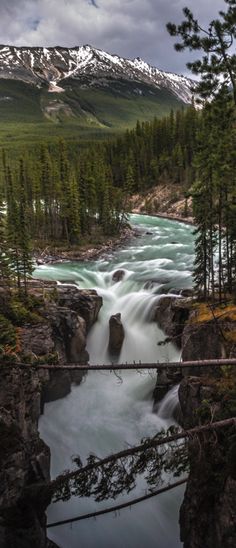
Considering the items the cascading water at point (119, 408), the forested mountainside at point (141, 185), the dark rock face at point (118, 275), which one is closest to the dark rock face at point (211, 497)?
the cascading water at point (119, 408)

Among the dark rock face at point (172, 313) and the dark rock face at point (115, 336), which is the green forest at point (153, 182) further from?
the dark rock face at point (115, 336)

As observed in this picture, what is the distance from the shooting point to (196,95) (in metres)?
12.3

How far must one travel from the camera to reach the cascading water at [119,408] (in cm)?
1584

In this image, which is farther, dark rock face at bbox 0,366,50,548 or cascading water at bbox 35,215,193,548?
cascading water at bbox 35,215,193,548

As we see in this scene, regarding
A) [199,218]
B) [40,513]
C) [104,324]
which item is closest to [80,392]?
[104,324]

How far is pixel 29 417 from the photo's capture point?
17734mm

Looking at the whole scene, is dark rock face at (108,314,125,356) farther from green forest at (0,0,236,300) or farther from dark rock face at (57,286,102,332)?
green forest at (0,0,236,300)

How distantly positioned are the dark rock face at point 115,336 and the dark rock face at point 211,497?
16.6 metres

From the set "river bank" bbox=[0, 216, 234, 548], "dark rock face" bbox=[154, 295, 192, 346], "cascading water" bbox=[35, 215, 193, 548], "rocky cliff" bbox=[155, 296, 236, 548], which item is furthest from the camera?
"dark rock face" bbox=[154, 295, 192, 346]

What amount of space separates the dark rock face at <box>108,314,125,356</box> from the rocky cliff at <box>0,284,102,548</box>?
7.99ft

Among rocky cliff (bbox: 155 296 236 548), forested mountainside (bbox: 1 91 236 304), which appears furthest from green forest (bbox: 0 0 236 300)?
rocky cliff (bbox: 155 296 236 548)

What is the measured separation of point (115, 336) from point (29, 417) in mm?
13152

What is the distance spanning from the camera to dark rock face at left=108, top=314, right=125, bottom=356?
30031mm

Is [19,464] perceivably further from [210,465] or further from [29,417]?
[210,465]
